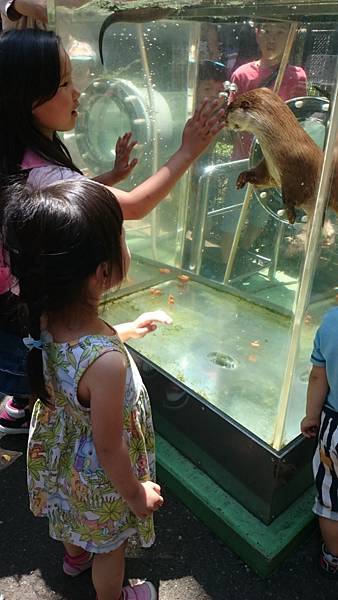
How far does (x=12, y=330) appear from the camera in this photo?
157 centimetres

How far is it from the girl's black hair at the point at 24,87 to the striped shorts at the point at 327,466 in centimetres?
104

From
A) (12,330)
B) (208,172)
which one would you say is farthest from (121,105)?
(12,330)

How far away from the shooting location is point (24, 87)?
124 centimetres

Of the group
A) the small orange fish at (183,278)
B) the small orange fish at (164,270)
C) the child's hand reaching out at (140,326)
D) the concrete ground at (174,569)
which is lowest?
the concrete ground at (174,569)

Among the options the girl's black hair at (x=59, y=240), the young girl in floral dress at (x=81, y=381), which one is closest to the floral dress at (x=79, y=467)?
the young girl in floral dress at (x=81, y=381)

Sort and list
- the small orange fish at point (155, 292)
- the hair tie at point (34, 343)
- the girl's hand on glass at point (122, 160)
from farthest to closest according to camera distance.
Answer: the small orange fish at point (155, 292), the girl's hand on glass at point (122, 160), the hair tie at point (34, 343)

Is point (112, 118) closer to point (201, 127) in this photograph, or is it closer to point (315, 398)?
point (201, 127)

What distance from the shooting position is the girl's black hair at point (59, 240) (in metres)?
0.94

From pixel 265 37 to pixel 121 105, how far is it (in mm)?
1015

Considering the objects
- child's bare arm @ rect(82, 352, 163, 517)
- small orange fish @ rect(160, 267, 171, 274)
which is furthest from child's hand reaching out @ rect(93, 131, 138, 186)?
small orange fish @ rect(160, 267, 171, 274)

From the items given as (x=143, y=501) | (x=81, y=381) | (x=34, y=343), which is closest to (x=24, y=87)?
(x=34, y=343)

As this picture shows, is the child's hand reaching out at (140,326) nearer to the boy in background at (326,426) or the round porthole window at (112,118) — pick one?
the boy in background at (326,426)

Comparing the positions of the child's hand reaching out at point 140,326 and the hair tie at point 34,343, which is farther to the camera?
the child's hand reaching out at point 140,326

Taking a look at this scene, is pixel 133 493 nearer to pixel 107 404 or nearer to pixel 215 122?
pixel 107 404
